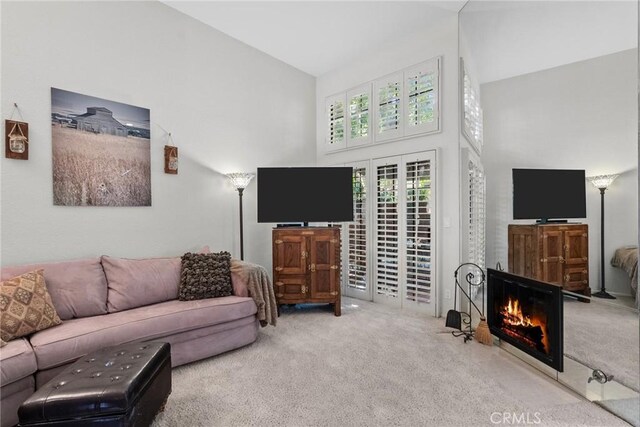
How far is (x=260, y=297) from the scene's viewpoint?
2.78m

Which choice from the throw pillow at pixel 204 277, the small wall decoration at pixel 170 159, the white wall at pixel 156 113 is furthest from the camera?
the small wall decoration at pixel 170 159

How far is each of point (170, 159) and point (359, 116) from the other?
2574mm

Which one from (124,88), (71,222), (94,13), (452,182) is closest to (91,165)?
(71,222)

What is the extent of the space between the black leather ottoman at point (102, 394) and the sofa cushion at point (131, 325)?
19 centimetres

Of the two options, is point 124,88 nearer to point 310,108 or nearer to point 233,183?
point 233,183

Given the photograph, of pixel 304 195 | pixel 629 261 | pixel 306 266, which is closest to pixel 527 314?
pixel 629 261

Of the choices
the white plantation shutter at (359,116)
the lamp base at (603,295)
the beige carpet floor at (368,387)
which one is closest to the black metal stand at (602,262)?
the lamp base at (603,295)

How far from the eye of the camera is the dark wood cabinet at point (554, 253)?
2.02 m

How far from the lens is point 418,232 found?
365 cm

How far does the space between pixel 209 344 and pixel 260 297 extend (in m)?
0.56

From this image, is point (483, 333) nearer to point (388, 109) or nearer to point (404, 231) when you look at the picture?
point (404, 231)

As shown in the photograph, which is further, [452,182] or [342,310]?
[342,310]

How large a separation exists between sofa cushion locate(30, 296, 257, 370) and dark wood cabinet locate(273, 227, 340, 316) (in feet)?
2.91

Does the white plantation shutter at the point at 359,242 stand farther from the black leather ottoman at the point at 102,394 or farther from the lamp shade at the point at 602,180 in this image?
the black leather ottoman at the point at 102,394
